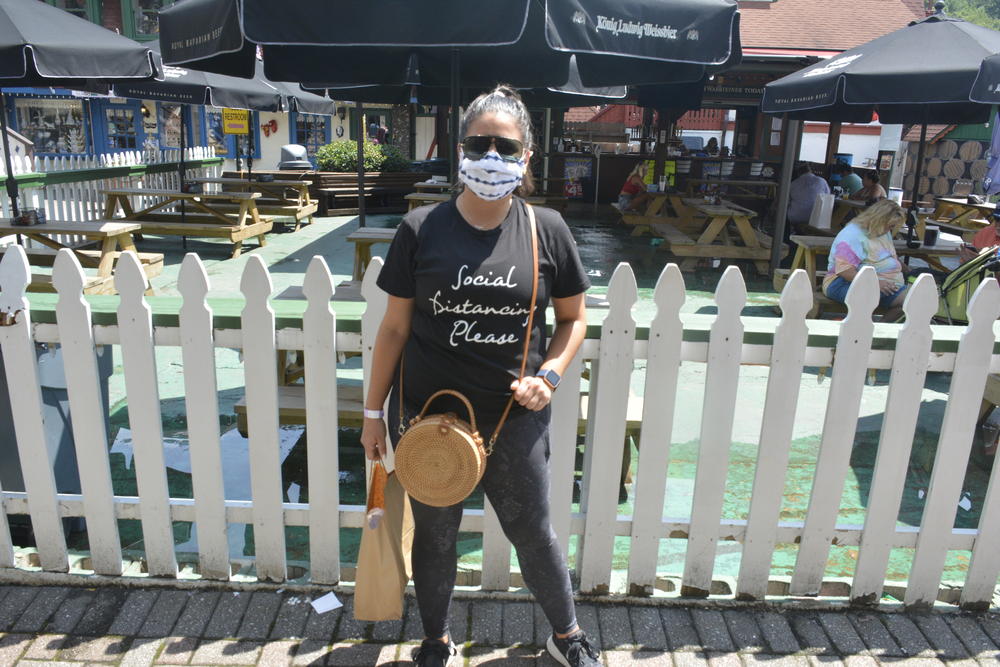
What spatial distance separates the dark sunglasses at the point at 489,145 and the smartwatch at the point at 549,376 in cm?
58

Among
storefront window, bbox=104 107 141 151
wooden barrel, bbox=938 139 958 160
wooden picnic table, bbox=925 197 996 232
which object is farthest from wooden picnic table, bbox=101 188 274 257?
wooden barrel, bbox=938 139 958 160

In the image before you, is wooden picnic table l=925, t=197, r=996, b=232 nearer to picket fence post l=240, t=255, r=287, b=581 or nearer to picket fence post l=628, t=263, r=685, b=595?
picket fence post l=628, t=263, r=685, b=595

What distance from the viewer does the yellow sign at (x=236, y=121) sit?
1226 cm

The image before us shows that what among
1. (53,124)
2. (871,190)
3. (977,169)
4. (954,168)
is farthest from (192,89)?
(954,168)

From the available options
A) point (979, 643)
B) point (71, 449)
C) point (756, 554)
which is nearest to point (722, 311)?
point (756, 554)

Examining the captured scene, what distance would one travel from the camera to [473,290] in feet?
6.45

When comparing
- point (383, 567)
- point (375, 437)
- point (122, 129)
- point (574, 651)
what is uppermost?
point (122, 129)

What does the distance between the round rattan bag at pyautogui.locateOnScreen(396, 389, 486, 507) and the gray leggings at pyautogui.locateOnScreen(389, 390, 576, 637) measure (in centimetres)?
11

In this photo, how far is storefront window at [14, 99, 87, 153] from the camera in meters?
17.5

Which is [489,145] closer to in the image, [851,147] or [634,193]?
[634,193]

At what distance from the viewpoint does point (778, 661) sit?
2459 millimetres

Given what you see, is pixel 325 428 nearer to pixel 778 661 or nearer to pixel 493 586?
pixel 493 586

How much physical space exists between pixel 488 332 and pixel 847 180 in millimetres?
12473

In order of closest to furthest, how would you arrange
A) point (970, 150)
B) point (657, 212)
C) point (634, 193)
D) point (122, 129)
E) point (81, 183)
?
1. point (81, 183)
2. point (657, 212)
3. point (634, 193)
4. point (122, 129)
5. point (970, 150)
